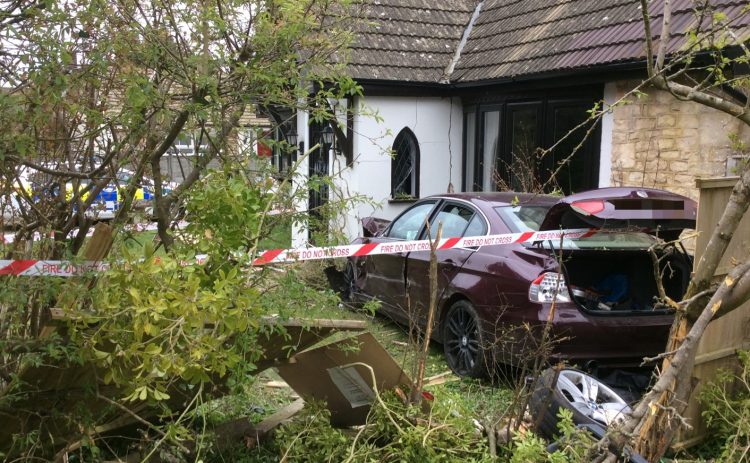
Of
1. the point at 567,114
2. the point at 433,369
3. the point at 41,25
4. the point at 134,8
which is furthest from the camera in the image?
the point at 567,114

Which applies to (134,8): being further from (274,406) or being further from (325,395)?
(274,406)

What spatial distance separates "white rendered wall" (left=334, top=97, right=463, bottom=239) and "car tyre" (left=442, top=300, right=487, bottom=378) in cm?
557

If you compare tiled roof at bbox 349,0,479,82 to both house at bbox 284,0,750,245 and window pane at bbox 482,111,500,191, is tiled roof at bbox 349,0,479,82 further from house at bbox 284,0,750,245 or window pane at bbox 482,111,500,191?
window pane at bbox 482,111,500,191

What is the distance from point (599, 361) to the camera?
559 cm

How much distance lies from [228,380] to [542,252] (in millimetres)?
3113

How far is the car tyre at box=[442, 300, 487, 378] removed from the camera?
237 inches

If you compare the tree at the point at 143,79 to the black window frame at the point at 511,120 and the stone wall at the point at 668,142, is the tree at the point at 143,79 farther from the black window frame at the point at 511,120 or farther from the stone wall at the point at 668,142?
the black window frame at the point at 511,120

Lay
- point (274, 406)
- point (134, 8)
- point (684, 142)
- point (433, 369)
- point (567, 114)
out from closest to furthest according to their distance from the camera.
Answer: point (134, 8)
point (274, 406)
point (433, 369)
point (684, 142)
point (567, 114)

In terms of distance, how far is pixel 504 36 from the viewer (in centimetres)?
1217

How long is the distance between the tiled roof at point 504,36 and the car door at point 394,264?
2952 mm

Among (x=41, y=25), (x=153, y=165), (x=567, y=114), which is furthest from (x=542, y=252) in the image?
(x=567, y=114)

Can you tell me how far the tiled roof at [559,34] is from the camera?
8984 mm

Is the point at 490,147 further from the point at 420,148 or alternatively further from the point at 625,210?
the point at 625,210

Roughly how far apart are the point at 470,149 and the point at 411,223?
18.1 ft
